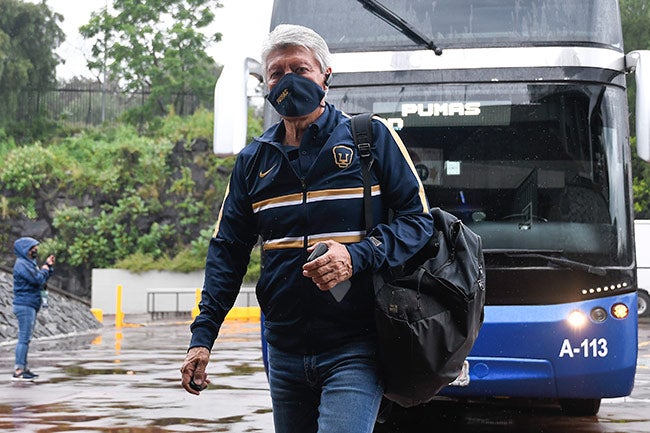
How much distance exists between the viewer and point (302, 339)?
12.9 ft

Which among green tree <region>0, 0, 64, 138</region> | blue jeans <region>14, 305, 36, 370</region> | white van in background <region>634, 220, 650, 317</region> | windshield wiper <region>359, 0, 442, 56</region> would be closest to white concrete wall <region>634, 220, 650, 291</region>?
white van in background <region>634, 220, 650, 317</region>

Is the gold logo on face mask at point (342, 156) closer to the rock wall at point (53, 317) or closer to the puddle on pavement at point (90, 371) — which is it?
the puddle on pavement at point (90, 371)

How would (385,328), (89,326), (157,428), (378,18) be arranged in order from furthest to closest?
(89,326) < (157,428) < (378,18) < (385,328)

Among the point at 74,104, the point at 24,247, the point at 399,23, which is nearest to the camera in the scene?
the point at 399,23

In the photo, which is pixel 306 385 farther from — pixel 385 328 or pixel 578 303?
pixel 578 303

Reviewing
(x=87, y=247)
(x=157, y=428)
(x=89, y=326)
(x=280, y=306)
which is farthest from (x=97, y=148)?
(x=280, y=306)

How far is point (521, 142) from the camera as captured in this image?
28.1 feet

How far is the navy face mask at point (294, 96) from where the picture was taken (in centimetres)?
405

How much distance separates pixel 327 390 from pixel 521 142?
505 centimetres

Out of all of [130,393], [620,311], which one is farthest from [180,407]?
[620,311]

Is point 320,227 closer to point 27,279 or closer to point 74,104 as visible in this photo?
point 27,279

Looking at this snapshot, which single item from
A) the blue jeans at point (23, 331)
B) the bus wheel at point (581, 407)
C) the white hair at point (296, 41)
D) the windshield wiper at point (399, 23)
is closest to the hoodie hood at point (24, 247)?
the blue jeans at point (23, 331)

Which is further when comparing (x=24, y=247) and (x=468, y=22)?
(x=24, y=247)

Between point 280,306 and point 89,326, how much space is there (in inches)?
968
